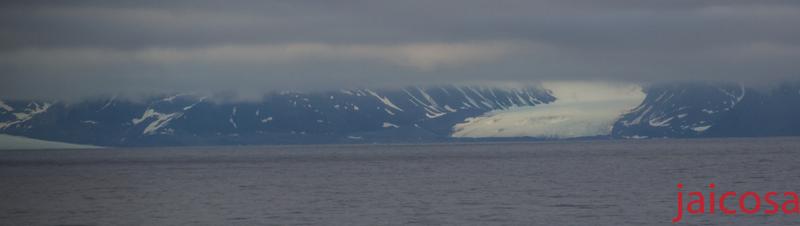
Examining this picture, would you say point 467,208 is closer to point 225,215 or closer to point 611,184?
point 225,215

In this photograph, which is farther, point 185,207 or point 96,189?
point 96,189

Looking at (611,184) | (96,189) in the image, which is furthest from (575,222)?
(96,189)

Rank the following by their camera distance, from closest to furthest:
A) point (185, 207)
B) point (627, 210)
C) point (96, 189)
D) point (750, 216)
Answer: point (750, 216)
point (627, 210)
point (185, 207)
point (96, 189)

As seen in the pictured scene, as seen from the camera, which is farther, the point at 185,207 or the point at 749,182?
the point at 749,182

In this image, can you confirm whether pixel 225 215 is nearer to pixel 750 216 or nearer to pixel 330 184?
pixel 750 216

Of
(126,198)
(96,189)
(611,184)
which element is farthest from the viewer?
(96,189)

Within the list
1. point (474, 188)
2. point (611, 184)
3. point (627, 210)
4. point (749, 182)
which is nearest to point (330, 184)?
point (474, 188)

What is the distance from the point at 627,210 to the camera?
6638 centimetres

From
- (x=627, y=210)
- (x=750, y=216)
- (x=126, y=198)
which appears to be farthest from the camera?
(x=126, y=198)

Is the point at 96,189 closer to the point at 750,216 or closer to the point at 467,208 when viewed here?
the point at 467,208

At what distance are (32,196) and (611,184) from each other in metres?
43.3

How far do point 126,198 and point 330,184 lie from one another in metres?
21.5

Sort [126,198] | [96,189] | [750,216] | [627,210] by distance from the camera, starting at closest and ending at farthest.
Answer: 1. [750,216]
2. [627,210]
3. [126,198]
4. [96,189]

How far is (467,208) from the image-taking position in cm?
6994
